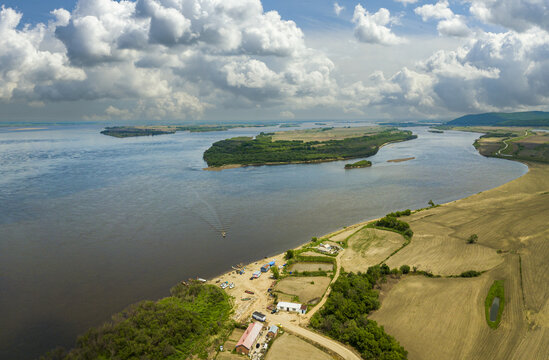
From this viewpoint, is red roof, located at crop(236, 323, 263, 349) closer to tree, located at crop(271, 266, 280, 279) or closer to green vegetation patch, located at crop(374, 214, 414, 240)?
tree, located at crop(271, 266, 280, 279)

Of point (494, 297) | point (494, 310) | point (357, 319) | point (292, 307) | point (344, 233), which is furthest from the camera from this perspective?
point (344, 233)

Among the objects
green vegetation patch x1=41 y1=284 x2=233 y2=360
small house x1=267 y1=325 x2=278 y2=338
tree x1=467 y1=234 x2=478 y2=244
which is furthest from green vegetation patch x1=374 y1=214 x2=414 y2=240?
green vegetation patch x1=41 y1=284 x2=233 y2=360

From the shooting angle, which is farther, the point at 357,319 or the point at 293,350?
the point at 357,319

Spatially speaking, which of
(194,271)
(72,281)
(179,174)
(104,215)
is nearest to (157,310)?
(194,271)

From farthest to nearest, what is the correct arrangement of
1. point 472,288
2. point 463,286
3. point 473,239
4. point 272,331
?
point 473,239 → point 463,286 → point 472,288 → point 272,331

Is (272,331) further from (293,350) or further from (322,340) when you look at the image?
(322,340)

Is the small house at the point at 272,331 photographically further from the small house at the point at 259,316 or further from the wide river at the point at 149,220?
the wide river at the point at 149,220

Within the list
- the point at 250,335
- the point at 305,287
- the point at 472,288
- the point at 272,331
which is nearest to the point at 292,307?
the point at 272,331

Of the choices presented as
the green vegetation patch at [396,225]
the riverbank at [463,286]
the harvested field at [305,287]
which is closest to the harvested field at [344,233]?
the riverbank at [463,286]
